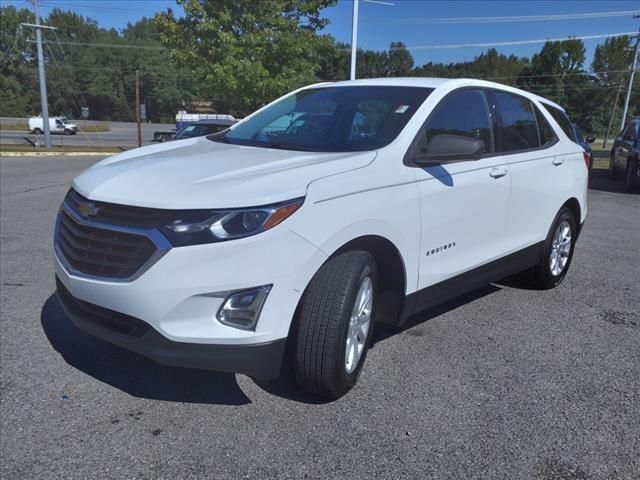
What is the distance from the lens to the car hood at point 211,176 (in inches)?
95.3

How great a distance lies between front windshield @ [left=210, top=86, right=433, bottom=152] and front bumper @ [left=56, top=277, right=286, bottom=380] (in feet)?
4.46

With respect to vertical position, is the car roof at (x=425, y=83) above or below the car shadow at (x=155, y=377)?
above

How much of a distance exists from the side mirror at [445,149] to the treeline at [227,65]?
622 inches

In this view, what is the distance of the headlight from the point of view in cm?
235

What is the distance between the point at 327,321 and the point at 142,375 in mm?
1347

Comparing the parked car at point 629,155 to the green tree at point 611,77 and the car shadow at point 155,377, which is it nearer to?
the car shadow at point 155,377

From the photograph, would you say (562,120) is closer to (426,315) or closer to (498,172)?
(498,172)

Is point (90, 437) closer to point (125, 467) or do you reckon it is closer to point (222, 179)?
point (125, 467)

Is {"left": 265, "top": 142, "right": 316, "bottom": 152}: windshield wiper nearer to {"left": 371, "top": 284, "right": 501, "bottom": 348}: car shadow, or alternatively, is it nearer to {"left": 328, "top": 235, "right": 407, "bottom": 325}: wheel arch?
{"left": 328, "top": 235, "right": 407, "bottom": 325}: wheel arch

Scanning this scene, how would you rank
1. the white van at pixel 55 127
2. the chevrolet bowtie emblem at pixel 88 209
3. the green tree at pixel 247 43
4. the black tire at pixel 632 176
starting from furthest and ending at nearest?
1. the white van at pixel 55 127
2. the green tree at pixel 247 43
3. the black tire at pixel 632 176
4. the chevrolet bowtie emblem at pixel 88 209

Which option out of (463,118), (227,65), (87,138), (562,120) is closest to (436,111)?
(463,118)

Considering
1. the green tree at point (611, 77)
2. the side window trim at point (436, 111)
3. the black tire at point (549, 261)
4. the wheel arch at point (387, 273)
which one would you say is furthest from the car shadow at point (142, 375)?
the green tree at point (611, 77)

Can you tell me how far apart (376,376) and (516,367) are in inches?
36.8

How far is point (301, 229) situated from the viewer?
8.18ft
